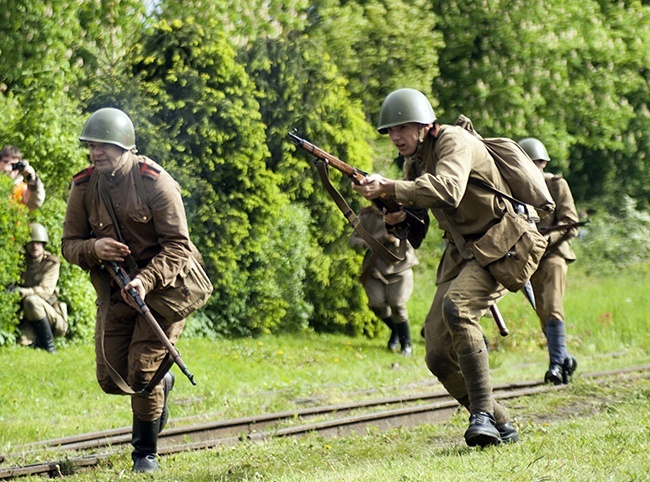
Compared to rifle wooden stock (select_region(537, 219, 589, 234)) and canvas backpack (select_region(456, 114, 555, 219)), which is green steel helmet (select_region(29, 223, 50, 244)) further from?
canvas backpack (select_region(456, 114, 555, 219))

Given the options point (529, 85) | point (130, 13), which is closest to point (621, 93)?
point (529, 85)

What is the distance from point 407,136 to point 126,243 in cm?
202

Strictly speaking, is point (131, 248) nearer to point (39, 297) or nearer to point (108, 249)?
point (108, 249)

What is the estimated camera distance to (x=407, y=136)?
7.55 m

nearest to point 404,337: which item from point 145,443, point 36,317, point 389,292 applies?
point 389,292

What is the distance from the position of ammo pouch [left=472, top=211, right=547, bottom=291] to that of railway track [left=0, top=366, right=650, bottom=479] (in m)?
2.85

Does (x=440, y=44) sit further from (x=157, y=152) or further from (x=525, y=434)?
(x=525, y=434)

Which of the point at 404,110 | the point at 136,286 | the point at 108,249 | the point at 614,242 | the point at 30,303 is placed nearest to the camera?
the point at 136,286

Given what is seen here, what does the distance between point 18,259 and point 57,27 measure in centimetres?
607

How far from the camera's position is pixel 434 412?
420 inches

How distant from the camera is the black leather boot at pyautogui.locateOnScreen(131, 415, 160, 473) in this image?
311 inches

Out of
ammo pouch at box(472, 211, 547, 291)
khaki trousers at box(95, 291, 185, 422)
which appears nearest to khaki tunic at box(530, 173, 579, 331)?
ammo pouch at box(472, 211, 547, 291)

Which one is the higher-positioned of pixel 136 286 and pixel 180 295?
pixel 136 286

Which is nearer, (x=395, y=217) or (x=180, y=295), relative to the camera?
(x=180, y=295)
